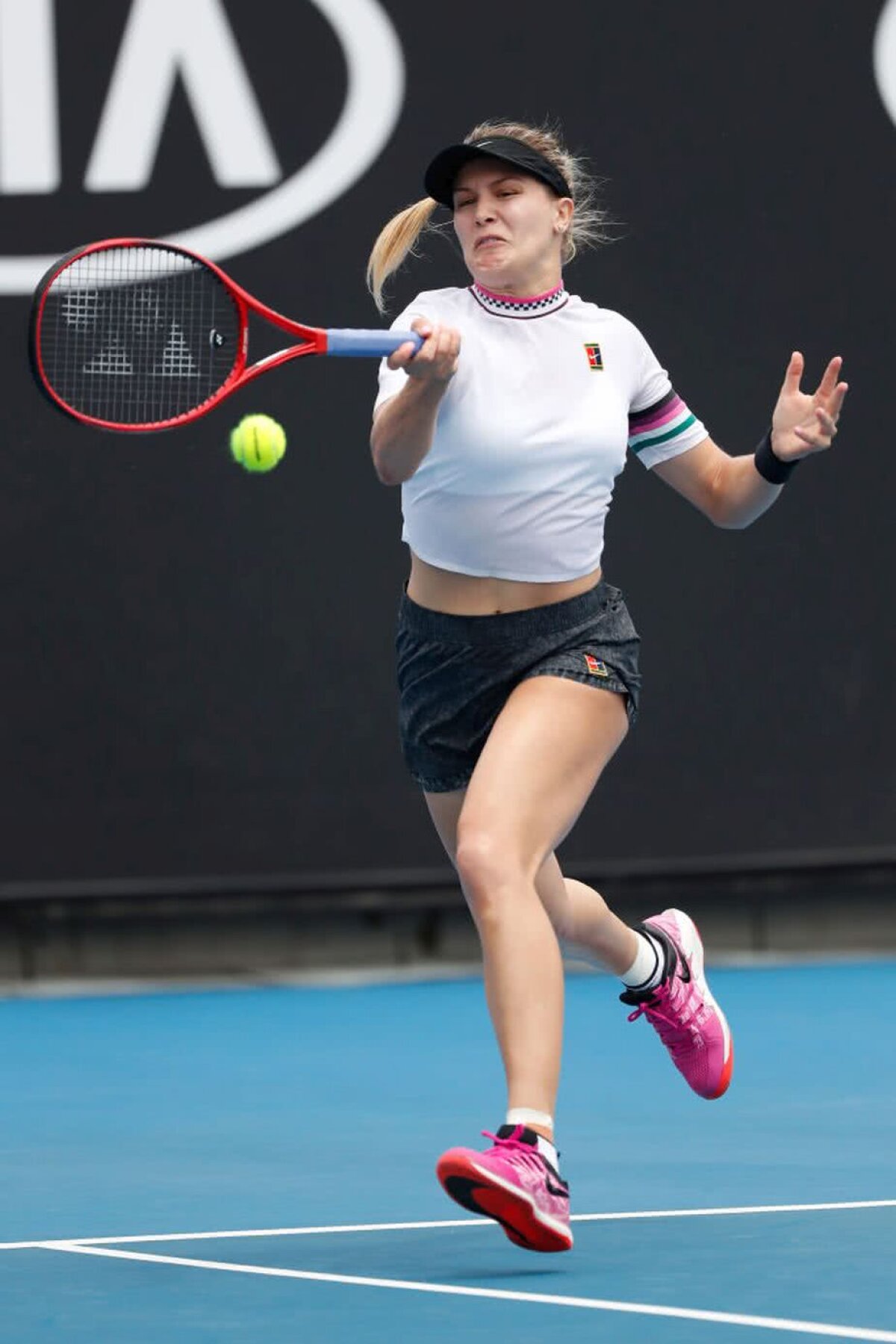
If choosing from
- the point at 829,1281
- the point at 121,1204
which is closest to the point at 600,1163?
the point at 121,1204

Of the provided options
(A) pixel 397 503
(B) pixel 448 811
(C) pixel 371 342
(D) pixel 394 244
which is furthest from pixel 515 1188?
(A) pixel 397 503

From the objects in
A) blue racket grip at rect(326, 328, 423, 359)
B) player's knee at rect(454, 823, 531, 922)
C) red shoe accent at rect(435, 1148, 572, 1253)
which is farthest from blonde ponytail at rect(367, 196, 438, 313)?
red shoe accent at rect(435, 1148, 572, 1253)

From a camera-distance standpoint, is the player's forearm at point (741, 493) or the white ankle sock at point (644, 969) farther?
the white ankle sock at point (644, 969)

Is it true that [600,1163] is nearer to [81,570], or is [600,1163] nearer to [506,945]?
[506,945]

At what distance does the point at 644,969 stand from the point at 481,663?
792mm

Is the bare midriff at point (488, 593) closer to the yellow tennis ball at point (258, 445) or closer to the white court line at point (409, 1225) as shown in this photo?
the yellow tennis ball at point (258, 445)

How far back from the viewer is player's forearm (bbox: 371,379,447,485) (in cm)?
396

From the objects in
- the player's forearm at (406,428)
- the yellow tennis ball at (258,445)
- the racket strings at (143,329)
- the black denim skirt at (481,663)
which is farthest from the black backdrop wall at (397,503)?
the player's forearm at (406,428)

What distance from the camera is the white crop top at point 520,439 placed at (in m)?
4.16

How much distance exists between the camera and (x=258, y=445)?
5.08 metres

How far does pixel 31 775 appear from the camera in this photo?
7223mm

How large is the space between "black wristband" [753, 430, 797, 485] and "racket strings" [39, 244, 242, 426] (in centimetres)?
90

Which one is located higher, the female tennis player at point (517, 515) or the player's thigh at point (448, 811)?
the female tennis player at point (517, 515)

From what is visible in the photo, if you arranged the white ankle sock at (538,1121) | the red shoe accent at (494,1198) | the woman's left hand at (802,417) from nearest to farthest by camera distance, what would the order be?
the red shoe accent at (494,1198)
the white ankle sock at (538,1121)
the woman's left hand at (802,417)
